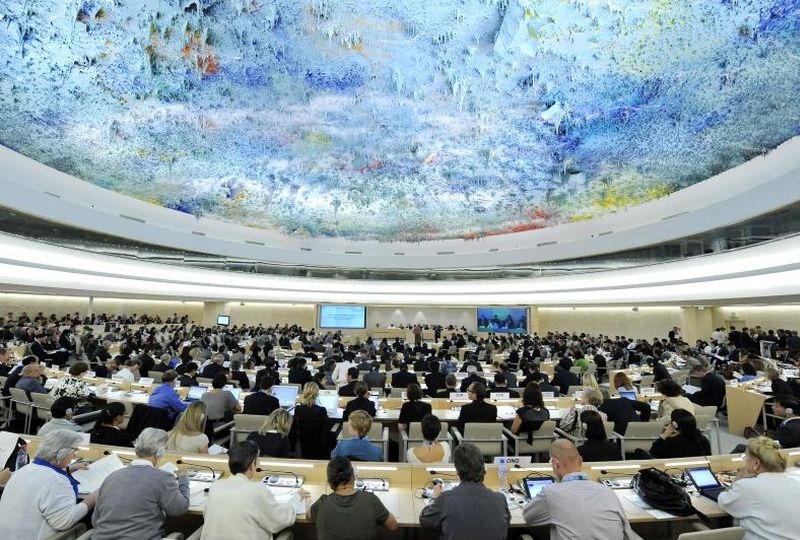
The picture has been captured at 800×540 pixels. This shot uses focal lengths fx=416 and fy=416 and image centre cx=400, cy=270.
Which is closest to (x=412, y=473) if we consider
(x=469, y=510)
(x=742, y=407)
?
(x=469, y=510)

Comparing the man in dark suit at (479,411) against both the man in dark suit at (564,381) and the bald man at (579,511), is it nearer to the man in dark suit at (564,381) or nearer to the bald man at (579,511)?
the bald man at (579,511)

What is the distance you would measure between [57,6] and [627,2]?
337 inches

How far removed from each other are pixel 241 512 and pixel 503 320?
79.7ft

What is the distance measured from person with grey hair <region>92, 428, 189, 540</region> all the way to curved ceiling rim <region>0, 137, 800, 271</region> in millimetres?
11315

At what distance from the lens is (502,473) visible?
12.0ft

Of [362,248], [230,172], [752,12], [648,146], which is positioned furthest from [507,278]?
[752,12]

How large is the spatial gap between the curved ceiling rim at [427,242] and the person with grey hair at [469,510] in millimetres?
9953

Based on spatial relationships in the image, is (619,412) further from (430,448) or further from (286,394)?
(286,394)

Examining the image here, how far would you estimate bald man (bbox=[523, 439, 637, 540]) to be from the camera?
253 cm

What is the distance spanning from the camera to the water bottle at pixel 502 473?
12.1 ft

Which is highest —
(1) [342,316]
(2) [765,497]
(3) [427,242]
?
(3) [427,242]

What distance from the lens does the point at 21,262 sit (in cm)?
1249

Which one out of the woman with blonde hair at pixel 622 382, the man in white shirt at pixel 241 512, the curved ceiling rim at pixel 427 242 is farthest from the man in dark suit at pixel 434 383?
Result: the curved ceiling rim at pixel 427 242

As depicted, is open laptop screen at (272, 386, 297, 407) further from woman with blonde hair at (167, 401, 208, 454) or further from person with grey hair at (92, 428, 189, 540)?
person with grey hair at (92, 428, 189, 540)
